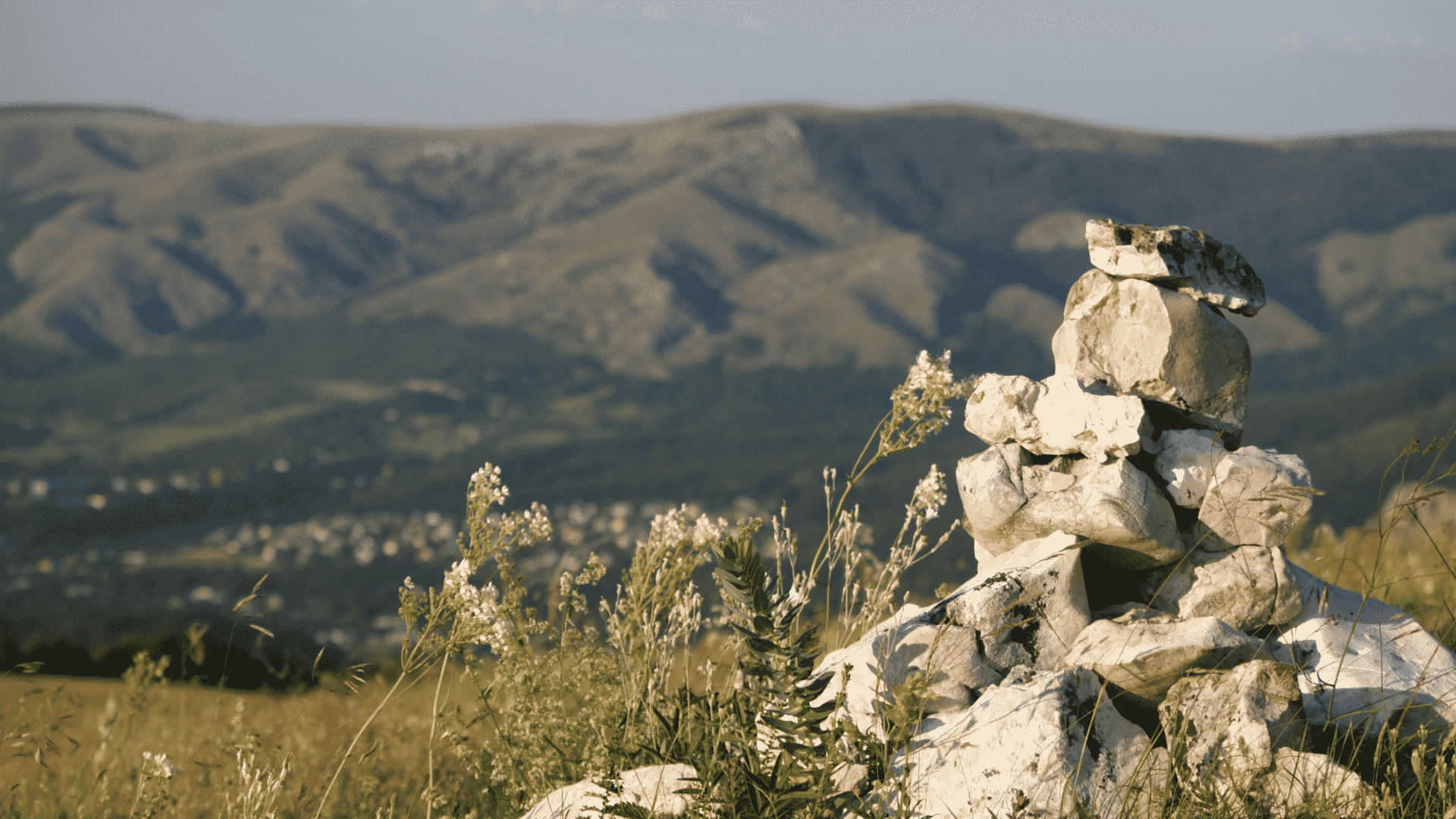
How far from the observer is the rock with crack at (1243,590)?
14.9 ft

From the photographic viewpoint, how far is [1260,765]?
3.77 meters

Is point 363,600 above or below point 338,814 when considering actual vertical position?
below

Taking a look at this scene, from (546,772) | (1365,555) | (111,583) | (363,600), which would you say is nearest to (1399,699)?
(546,772)

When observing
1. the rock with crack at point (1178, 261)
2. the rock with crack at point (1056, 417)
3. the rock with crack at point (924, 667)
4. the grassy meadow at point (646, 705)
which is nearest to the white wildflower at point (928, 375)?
the grassy meadow at point (646, 705)

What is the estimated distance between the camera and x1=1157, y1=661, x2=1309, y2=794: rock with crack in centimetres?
376

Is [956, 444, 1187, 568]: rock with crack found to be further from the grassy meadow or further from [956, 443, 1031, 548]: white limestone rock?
the grassy meadow

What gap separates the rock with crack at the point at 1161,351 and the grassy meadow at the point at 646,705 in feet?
2.98

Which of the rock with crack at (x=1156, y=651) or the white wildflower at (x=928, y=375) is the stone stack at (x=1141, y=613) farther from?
the white wildflower at (x=928, y=375)

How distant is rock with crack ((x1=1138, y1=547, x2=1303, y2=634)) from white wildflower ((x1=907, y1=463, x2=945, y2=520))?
3.61 ft

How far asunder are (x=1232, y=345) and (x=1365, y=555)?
19.9ft

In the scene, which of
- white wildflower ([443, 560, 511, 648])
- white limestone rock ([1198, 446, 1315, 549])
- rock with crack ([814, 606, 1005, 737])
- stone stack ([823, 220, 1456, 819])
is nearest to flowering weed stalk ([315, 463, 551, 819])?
white wildflower ([443, 560, 511, 648])

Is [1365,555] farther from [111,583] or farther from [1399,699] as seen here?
[111,583]

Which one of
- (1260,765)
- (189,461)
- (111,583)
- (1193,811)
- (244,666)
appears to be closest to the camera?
(1193,811)

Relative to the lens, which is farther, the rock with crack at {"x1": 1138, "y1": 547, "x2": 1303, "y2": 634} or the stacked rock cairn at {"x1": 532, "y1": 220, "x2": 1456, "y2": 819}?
the rock with crack at {"x1": 1138, "y1": 547, "x2": 1303, "y2": 634}
